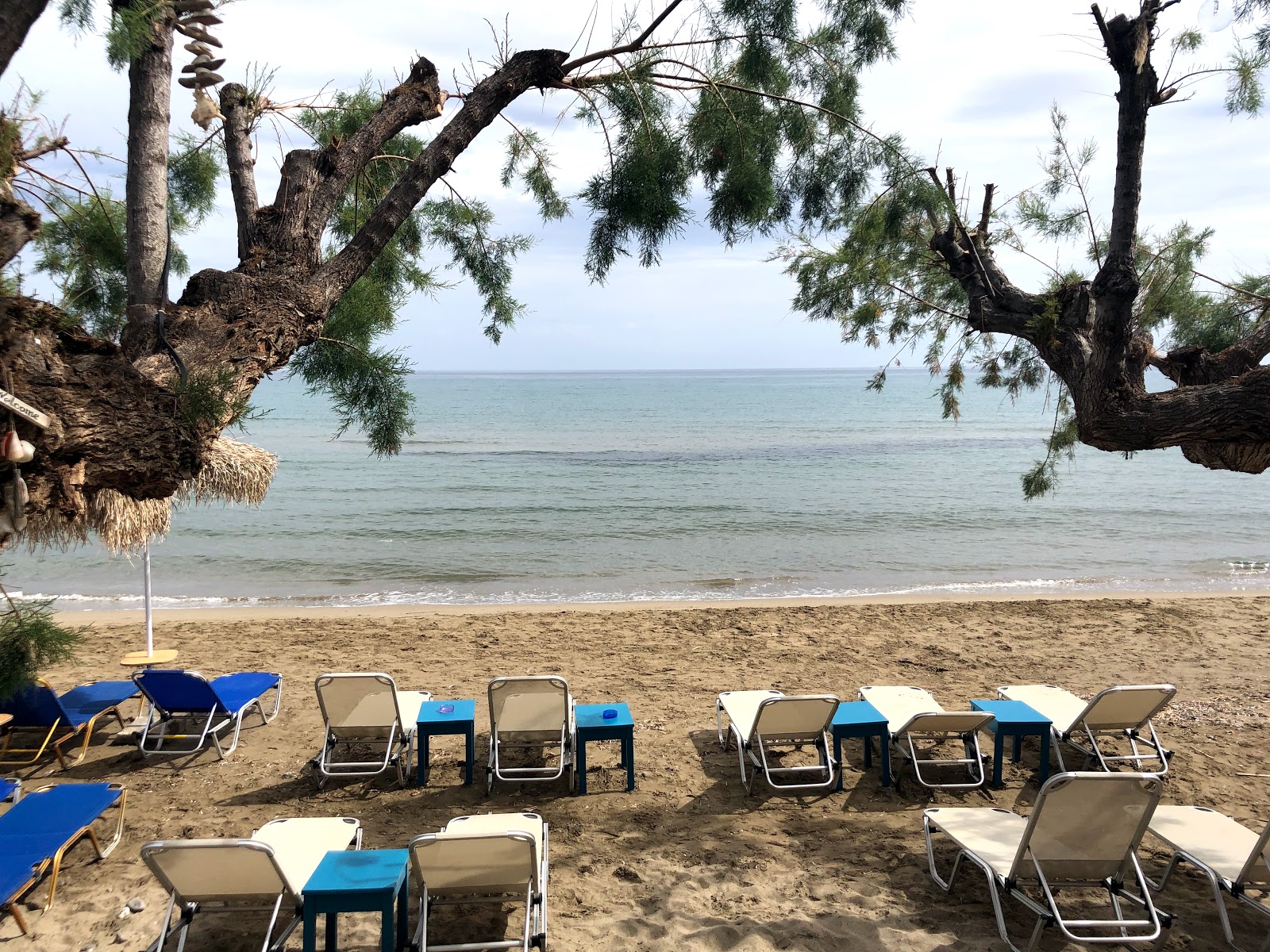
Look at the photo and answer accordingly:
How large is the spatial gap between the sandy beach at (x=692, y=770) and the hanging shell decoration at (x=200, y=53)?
3500 millimetres

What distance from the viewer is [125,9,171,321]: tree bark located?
308cm

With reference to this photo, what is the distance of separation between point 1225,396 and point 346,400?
4760 mm

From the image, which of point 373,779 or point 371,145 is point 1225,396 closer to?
point 371,145

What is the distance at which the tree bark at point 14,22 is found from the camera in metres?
2.12

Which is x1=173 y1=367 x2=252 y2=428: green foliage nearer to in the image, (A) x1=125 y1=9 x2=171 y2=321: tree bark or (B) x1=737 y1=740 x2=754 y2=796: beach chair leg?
(A) x1=125 y1=9 x2=171 y2=321: tree bark

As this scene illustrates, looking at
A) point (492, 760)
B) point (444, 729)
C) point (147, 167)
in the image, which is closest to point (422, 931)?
point (492, 760)

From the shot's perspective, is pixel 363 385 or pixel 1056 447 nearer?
pixel 363 385

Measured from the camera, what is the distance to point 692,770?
5711 mm

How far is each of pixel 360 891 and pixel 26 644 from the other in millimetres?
1613

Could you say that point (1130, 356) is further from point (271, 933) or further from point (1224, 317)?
point (271, 933)

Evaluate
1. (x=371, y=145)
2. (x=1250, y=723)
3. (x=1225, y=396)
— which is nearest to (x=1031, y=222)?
(x=1225, y=396)

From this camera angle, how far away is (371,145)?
3.70 metres

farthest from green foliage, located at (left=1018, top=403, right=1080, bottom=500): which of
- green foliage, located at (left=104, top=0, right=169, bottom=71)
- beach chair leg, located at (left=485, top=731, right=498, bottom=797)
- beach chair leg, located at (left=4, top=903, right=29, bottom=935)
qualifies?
beach chair leg, located at (left=4, top=903, right=29, bottom=935)

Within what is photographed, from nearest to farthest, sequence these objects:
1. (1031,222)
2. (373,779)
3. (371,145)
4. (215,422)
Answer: (215,422), (371,145), (373,779), (1031,222)
